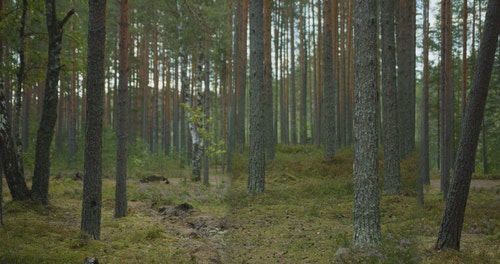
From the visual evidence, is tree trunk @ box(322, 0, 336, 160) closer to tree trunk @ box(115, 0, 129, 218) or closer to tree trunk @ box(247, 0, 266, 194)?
tree trunk @ box(247, 0, 266, 194)

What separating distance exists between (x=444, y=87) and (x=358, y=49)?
27.4 feet

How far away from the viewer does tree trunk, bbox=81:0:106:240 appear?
24.3 feet

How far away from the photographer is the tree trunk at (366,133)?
7.31 meters

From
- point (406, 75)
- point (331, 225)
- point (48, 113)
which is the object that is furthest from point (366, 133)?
point (406, 75)

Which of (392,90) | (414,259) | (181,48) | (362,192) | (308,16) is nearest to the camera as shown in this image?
(414,259)

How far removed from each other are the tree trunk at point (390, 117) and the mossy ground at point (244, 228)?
62cm

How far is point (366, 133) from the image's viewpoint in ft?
24.2

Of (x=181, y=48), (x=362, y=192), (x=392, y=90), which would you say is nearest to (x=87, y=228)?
(x=362, y=192)

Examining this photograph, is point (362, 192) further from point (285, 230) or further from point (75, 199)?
point (75, 199)

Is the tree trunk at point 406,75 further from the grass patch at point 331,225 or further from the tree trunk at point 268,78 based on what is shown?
the tree trunk at point 268,78

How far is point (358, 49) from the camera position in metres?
7.59

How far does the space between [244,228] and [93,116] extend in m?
4.63

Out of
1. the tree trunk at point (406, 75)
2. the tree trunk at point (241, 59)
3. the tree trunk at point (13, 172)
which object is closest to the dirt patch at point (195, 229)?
the tree trunk at point (13, 172)

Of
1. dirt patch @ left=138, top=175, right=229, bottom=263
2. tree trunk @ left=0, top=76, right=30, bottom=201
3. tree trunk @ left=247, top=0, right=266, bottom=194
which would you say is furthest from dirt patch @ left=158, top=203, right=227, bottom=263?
tree trunk @ left=0, top=76, right=30, bottom=201
